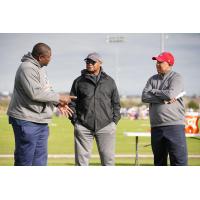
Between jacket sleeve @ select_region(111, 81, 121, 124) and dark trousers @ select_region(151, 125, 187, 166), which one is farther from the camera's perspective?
jacket sleeve @ select_region(111, 81, 121, 124)

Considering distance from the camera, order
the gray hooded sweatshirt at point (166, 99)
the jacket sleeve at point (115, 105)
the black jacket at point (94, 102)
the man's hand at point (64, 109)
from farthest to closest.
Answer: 1. the jacket sleeve at point (115, 105)
2. the black jacket at point (94, 102)
3. the gray hooded sweatshirt at point (166, 99)
4. the man's hand at point (64, 109)

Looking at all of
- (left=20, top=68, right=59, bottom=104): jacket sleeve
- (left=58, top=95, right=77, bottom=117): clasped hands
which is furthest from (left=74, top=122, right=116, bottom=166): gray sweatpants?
(left=20, top=68, right=59, bottom=104): jacket sleeve

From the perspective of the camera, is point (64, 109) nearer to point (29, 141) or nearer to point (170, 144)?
point (29, 141)

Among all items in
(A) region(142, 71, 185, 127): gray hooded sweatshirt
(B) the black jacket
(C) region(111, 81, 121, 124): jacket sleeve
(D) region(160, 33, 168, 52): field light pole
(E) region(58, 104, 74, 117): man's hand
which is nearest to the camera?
(E) region(58, 104, 74, 117): man's hand

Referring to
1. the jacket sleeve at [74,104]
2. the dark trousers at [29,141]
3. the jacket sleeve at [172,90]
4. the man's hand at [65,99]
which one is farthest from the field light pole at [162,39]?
the dark trousers at [29,141]

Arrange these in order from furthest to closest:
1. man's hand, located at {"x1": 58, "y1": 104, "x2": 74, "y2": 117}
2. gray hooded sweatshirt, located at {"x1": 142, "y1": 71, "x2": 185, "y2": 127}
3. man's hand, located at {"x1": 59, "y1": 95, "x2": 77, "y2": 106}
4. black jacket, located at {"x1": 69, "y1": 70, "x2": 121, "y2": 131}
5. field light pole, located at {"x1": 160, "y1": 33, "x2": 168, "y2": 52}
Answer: field light pole, located at {"x1": 160, "y1": 33, "x2": 168, "y2": 52}
black jacket, located at {"x1": 69, "y1": 70, "x2": 121, "y2": 131}
gray hooded sweatshirt, located at {"x1": 142, "y1": 71, "x2": 185, "y2": 127}
man's hand, located at {"x1": 58, "y1": 104, "x2": 74, "y2": 117}
man's hand, located at {"x1": 59, "y1": 95, "x2": 77, "y2": 106}

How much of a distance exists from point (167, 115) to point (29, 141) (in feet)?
4.95

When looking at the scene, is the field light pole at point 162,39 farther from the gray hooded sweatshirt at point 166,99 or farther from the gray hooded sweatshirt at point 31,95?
the gray hooded sweatshirt at point 31,95

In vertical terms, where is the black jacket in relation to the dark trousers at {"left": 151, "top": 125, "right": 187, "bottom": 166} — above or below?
above

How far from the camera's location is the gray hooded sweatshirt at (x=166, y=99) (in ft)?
22.5

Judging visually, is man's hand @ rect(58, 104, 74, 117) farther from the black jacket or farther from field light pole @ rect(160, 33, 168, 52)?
field light pole @ rect(160, 33, 168, 52)

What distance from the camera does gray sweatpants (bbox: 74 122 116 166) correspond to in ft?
23.1
